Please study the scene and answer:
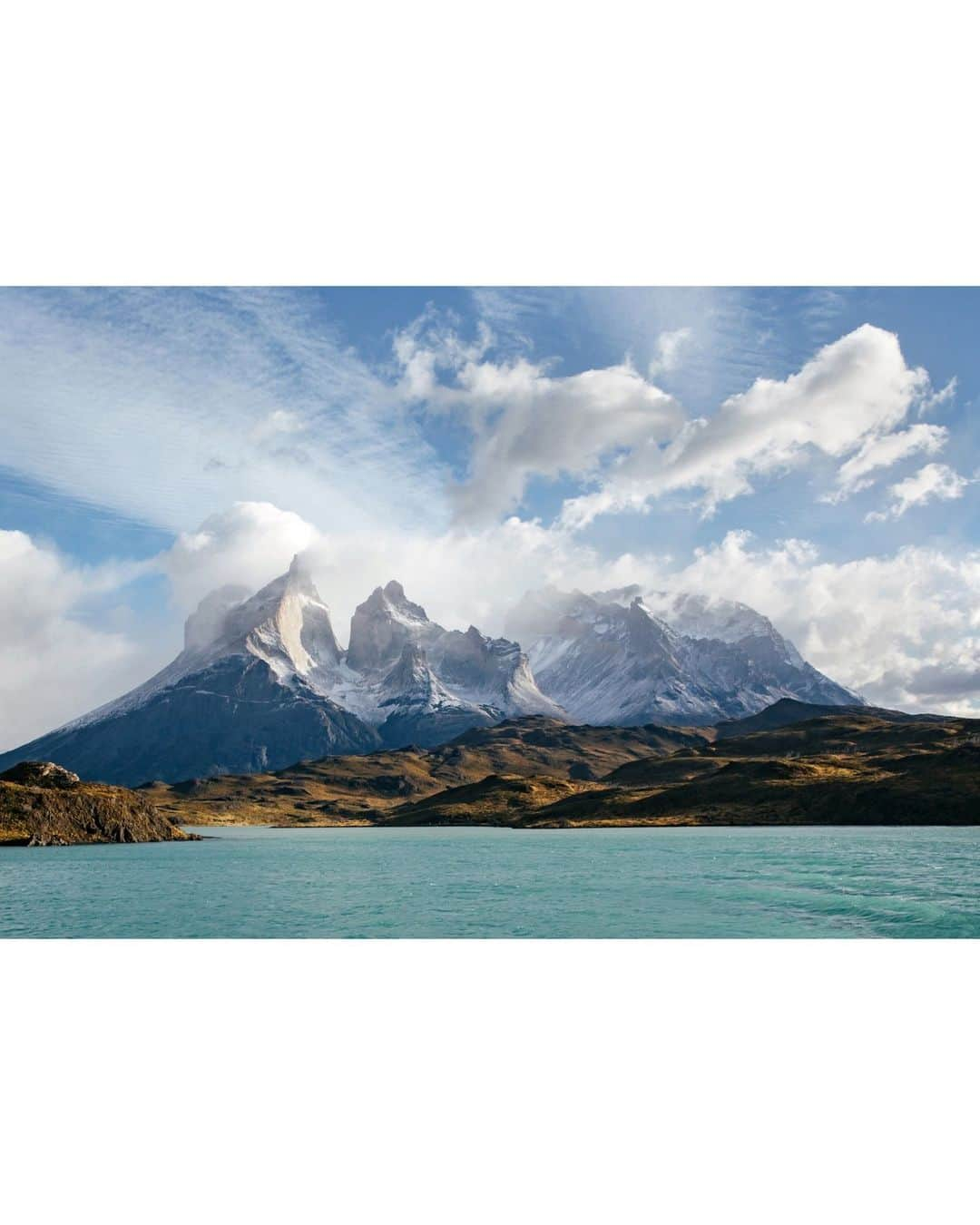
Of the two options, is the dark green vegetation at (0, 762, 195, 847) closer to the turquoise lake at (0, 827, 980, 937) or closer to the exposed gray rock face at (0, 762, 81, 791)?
the exposed gray rock face at (0, 762, 81, 791)

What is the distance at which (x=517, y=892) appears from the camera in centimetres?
7138

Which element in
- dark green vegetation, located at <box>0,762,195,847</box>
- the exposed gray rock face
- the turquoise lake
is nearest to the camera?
the turquoise lake

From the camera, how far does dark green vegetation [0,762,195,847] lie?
145875mm

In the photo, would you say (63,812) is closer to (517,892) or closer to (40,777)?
(40,777)

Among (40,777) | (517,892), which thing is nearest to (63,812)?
(40,777)

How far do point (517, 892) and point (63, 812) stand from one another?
108 meters

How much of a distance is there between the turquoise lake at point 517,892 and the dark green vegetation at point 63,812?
20.3 metres

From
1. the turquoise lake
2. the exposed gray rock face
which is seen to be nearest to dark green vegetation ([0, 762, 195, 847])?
the exposed gray rock face

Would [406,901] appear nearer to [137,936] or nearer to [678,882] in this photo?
[137,936]

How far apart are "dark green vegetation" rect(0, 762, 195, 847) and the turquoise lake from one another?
66.5 ft

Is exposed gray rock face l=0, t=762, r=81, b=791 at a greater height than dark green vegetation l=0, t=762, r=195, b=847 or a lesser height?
greater

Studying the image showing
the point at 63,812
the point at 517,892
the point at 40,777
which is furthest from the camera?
the point at 40,777

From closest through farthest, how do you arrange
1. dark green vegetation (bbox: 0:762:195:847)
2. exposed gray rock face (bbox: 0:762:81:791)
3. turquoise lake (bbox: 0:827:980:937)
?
turquoise lake (bbox: 0:827:980:937)
dark green vegetation (bbox: 0:762:195:847)
exposed gray rock face (bbox: 0:762:81:791)

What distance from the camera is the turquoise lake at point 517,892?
2088 inches
